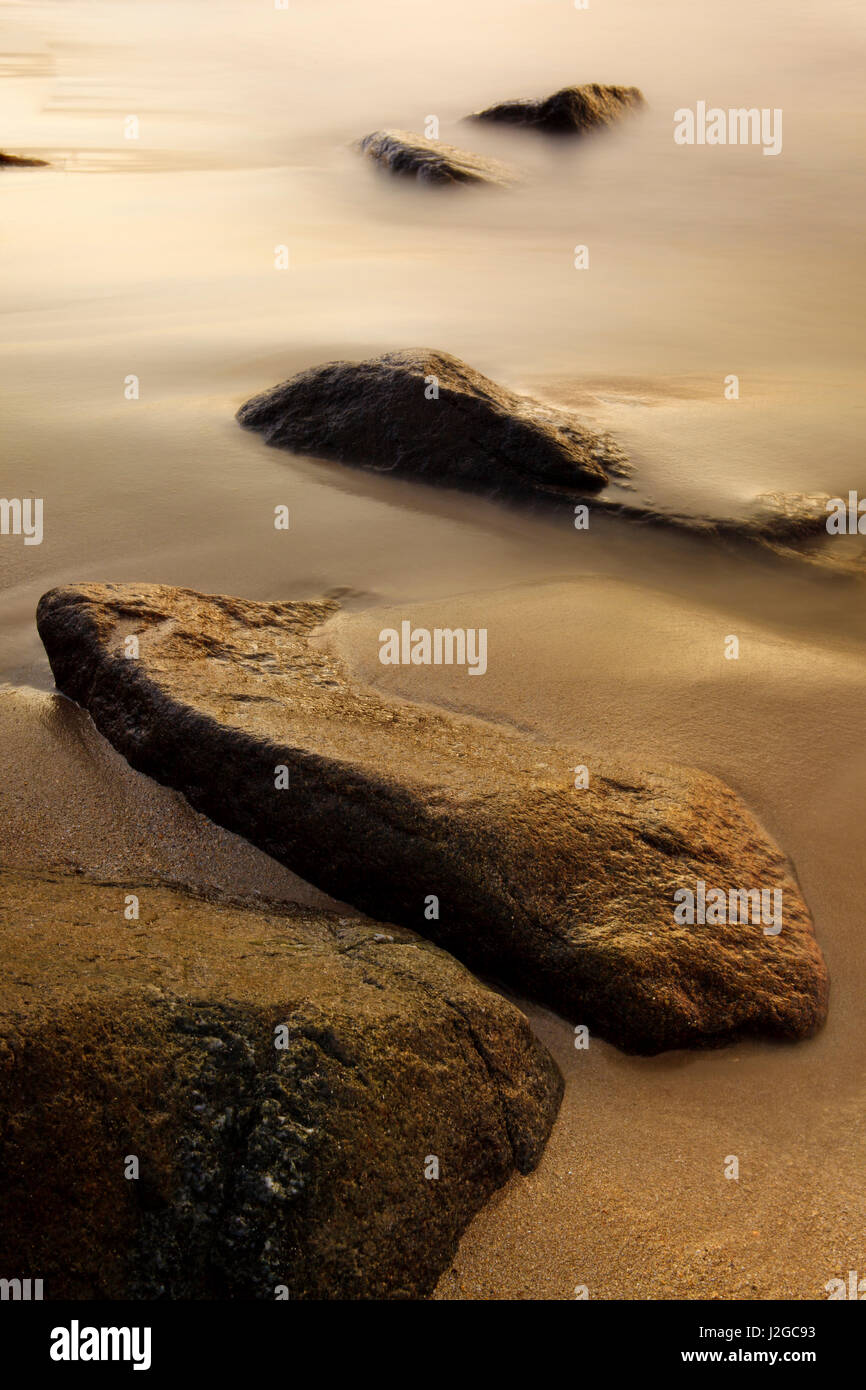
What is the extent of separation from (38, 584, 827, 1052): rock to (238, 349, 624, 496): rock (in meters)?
1.92

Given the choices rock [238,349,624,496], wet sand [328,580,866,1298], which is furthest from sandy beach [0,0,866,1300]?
rock [238,349,624,496]

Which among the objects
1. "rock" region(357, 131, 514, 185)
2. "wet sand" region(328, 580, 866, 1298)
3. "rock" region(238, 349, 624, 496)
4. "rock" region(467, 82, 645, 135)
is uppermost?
"rock" region(467, 82, 645, 135)

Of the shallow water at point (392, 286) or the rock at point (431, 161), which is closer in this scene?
the shallow water at point (392, 286)

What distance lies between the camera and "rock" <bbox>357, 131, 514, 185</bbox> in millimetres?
10758

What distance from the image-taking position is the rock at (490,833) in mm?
2363

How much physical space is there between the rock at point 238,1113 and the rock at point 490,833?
27 cm

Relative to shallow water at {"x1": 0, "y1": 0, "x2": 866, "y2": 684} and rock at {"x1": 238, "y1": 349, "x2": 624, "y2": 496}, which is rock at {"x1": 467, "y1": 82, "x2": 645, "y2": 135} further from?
rock at {"x1": 238, "y1": 349, "x2": 624, "y2": 496}

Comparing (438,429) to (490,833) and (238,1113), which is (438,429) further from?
(238,1113)

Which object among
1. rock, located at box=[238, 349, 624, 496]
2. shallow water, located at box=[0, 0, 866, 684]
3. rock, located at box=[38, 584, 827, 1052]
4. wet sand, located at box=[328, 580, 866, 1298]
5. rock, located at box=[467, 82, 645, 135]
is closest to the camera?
wet sand, located at box=[328, 580, 866, 1298]

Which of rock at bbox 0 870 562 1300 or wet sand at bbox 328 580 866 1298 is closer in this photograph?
rock at bbox 0 870 562 1300

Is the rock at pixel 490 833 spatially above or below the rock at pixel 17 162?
below

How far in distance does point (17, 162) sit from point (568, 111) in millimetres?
5971

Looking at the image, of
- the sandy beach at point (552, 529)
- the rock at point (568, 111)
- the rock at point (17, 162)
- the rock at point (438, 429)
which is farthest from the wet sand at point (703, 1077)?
the rock at point (568, 111)

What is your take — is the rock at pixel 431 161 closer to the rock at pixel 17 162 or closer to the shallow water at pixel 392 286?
the shallow water at pixel 392 286
